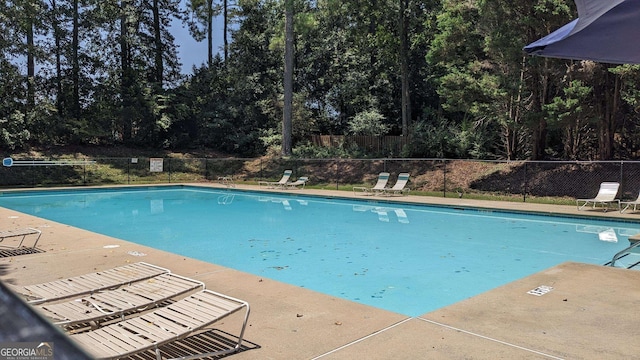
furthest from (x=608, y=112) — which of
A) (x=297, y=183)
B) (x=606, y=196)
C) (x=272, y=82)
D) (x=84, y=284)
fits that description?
(x=272, y=82)

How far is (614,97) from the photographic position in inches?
574

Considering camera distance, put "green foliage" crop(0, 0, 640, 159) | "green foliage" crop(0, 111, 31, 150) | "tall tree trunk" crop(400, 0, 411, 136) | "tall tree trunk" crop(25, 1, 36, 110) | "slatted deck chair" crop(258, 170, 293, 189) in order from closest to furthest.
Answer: "green foliage" crop(0, 0, 640, 159) → "slatted deck chair" crop(258, 170, 293, 189) → "green foliage" crop(0, 111, 31, 150) → "tall tree trunk" crop(400, 0, 411, 136) → "tall tree trunk" crop(25, 1, 36, 110)

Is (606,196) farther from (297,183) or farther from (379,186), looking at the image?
(297,183)

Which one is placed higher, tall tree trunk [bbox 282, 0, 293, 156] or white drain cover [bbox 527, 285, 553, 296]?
tall tree trunk [bbox 282, 0, 293, 156]

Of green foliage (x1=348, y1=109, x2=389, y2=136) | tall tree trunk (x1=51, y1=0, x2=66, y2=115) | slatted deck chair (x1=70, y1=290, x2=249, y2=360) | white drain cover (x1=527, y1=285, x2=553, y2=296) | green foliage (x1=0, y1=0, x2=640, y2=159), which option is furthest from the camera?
tall tree trunk (x1=51, y1=0, x2=66, y2=115)

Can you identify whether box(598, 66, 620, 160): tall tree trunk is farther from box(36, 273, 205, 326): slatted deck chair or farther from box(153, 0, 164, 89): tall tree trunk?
box(153, 0, 164, 89): tall tree trunk

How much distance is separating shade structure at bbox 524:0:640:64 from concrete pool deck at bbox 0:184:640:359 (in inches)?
78.1

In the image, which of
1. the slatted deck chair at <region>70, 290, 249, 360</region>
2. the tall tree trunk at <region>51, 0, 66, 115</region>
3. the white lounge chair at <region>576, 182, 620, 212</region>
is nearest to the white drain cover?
the slatted deck chair at <region>70, 290, 249, 360</region>

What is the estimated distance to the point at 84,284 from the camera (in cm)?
414

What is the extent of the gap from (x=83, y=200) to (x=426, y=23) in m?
16.8

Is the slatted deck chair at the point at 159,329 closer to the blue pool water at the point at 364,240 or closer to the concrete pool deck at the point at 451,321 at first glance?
the concrete pool deck at the point at 451,321

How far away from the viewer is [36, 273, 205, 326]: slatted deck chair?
3279 millimetres

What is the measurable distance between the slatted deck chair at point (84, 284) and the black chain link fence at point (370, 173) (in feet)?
39.9

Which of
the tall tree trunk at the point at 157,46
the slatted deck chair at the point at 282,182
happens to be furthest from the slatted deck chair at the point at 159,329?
the tall tree trunk at the point at 157,46
